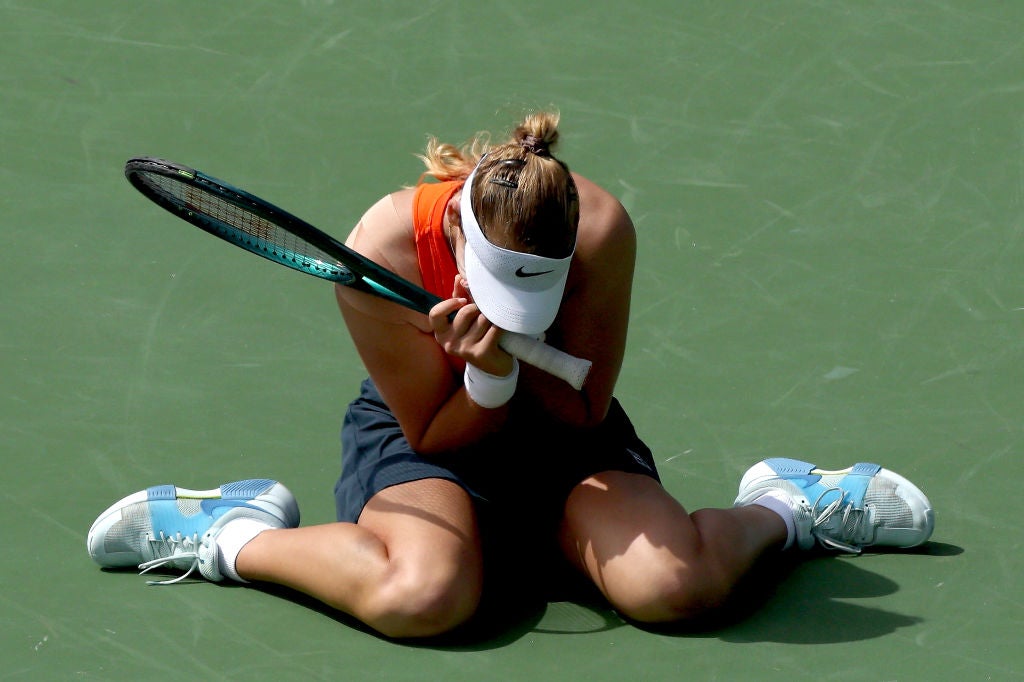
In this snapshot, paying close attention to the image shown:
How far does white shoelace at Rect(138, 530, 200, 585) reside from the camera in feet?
12.0

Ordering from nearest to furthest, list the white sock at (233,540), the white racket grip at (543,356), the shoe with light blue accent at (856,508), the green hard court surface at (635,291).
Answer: the white racket grip at (543,356) → the green hard court surface at (635,291) → the white sock at (233,540) → the shoe with light blue accent at (856,508)

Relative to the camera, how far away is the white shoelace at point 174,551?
3.66 metres

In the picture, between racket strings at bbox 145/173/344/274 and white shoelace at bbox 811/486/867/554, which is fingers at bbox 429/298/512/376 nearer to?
racket strings at bbox 145/173/344/274

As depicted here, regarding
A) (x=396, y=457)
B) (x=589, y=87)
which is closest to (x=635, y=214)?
(x=589, y=87)

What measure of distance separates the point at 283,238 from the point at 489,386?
0.58 meters

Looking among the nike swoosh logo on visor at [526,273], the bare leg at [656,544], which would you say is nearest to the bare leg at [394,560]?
the bare leg at [656,544]

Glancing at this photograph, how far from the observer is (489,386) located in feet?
11.2

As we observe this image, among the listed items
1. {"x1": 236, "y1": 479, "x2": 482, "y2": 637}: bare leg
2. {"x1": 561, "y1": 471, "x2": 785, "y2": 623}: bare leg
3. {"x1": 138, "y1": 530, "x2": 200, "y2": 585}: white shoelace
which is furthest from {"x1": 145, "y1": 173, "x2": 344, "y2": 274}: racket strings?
{"x1": 561, "y1": 471, "x2": 785, "y2": 623}: bare leg

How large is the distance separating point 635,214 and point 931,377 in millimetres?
1119

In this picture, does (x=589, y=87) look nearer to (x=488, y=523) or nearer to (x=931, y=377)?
(x=931, y=377)

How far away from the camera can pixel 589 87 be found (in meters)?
5.51

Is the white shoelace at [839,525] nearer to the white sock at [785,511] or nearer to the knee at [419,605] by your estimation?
the white sock at [785,511]

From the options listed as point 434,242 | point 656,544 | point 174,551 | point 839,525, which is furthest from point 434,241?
point 839,525

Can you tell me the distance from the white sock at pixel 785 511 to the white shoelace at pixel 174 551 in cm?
131
